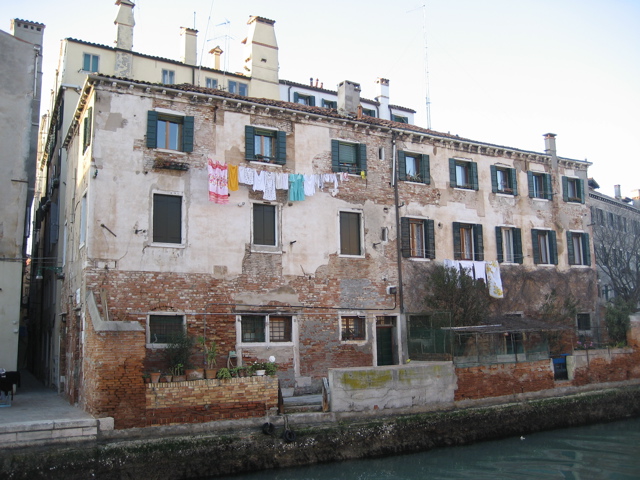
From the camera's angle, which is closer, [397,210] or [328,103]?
[397,210]

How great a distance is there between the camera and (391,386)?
16234 millimetres

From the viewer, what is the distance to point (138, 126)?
17.6 metres

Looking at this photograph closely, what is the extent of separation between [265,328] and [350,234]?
444cm

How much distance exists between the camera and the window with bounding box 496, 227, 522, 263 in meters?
23.5

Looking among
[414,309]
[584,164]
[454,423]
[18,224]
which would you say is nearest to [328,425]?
[454,423]

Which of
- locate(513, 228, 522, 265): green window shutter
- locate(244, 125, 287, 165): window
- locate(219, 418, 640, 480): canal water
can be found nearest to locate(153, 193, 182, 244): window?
locate(244, 125, 287, 165): window

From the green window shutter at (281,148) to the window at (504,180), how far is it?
8.93 meters

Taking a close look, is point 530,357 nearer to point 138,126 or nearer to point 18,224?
point 138,126

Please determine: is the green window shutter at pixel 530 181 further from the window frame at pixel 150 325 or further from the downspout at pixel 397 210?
the window frame at pixel 150 325

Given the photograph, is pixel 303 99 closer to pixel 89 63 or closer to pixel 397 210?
pixel 89 63

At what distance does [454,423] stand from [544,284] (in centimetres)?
980

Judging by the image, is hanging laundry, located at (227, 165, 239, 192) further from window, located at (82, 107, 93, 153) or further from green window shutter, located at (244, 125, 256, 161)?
window, located at (82, 107, 93, 153)

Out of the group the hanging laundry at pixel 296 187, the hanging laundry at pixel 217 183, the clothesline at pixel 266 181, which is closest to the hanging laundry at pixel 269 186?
the clothesline at pixel 266 181

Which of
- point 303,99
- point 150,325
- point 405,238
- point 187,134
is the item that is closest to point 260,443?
point 150,325
